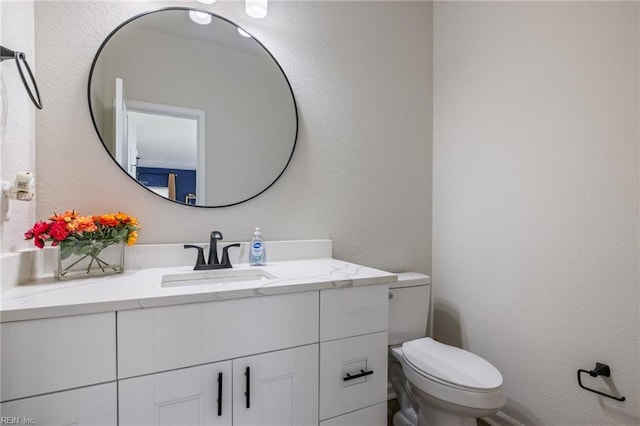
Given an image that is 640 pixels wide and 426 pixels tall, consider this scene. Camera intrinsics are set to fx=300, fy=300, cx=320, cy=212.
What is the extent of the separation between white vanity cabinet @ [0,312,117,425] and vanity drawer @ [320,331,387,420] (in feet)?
2.12

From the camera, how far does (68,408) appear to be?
2.51ft

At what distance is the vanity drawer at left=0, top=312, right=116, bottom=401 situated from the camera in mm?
725

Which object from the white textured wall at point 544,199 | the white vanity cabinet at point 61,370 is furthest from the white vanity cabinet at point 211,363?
the white textured wall at point 544,199

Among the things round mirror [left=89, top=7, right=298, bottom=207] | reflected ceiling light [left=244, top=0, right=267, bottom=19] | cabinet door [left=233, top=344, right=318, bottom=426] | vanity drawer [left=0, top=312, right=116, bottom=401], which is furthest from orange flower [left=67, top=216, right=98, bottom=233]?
reflected ceiling light [left=244, top=0, right=267, bottom=19]

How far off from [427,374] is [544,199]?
3.28 ft

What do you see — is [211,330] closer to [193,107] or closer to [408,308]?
[193,107]

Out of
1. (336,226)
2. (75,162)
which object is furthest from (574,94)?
(75,162)

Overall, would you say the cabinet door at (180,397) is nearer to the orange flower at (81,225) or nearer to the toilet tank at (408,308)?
the orange flower at (81,225)

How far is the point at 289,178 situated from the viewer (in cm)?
163

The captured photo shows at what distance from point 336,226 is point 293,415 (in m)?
0.97

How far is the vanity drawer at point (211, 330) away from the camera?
2.72 ft

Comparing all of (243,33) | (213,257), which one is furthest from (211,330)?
(243,33)

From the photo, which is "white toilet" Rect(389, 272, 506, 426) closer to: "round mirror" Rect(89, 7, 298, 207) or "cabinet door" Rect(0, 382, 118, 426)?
"round mirror" Rect(89, 7, 298, 207)

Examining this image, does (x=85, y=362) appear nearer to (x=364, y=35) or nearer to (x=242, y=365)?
(x=242, y=365)
